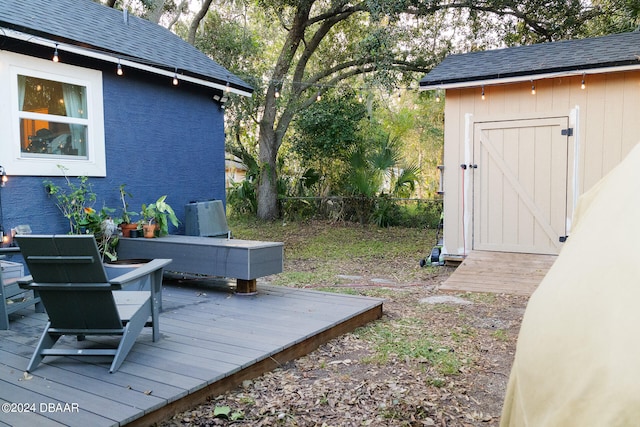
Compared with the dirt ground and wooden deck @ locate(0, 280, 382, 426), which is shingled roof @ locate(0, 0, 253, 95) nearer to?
wooden deck @ locate(0, 280, 382, 426)

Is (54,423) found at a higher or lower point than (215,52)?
lower

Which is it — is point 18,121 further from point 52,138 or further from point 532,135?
point 532,135

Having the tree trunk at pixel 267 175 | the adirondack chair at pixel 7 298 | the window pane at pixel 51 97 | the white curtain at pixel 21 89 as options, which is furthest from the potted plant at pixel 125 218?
the tree trunk at pixel 267 175

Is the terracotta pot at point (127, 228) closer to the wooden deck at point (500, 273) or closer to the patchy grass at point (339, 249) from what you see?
the patchy grass at point (339, 249)

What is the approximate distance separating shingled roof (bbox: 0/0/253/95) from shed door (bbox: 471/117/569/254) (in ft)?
12.6

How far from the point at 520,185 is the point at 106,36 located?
592 cm

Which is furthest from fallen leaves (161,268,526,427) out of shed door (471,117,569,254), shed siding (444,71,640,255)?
shed siding (444,71,640,255)

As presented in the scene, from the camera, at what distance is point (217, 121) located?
7402 mm

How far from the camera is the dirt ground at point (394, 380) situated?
8.54 ft

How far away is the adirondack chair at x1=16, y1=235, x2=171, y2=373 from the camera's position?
2.66 m

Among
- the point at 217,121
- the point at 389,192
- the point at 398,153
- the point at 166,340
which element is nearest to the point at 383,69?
the point at 398,153

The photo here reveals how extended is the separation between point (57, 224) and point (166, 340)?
275 centimetres

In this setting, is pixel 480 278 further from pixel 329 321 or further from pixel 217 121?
pixel 217 121

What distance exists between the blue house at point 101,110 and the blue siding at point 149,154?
0.01 metres
